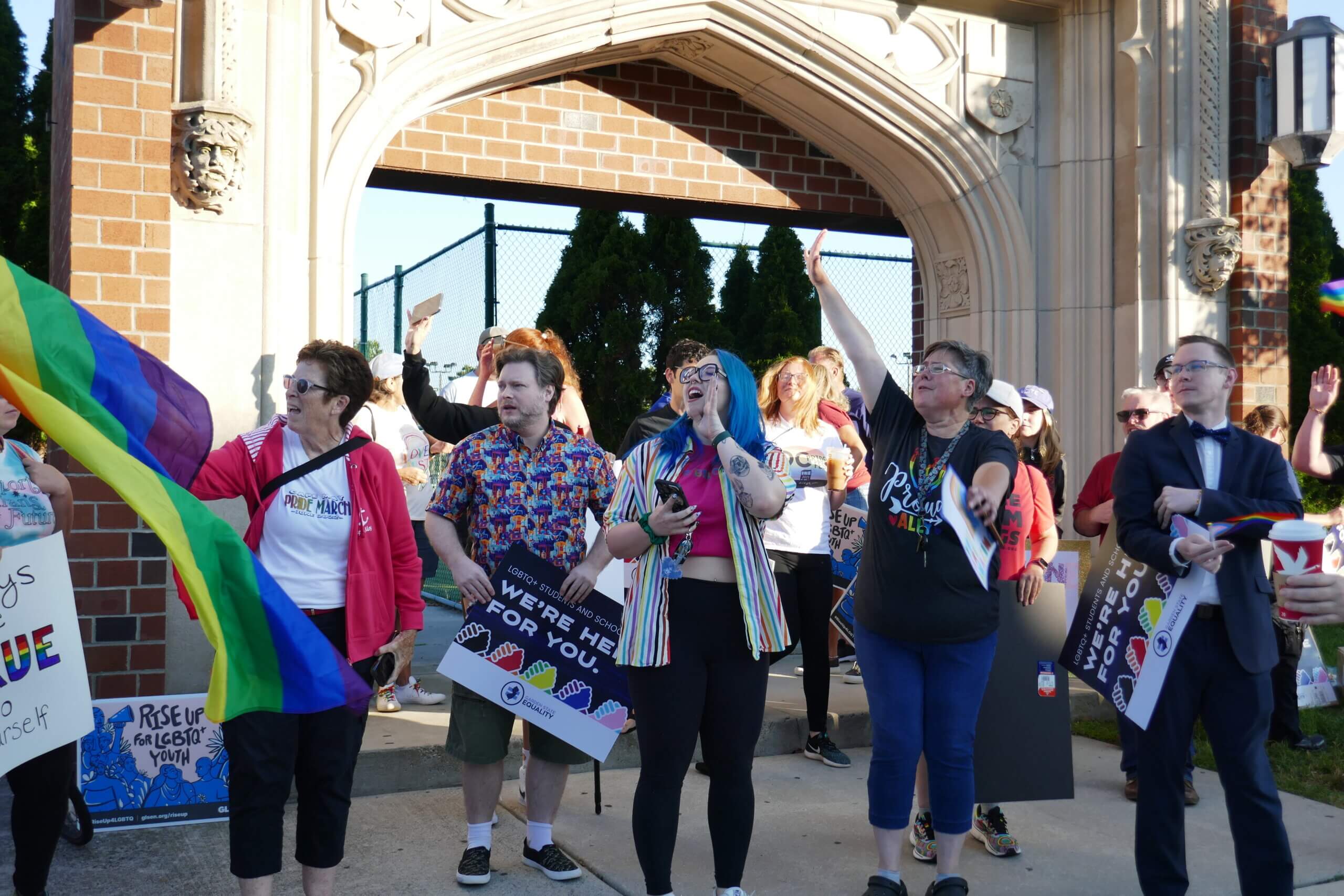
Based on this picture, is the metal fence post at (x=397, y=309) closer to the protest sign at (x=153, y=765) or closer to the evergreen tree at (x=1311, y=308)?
the protest sign at (x=153, y=765)

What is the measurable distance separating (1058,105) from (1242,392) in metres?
2.13

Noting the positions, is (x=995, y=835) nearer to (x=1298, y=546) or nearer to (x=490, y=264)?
(x=1298, y=546)

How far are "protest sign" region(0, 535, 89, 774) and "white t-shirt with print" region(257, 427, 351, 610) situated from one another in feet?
1.74

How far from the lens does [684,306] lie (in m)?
15.1

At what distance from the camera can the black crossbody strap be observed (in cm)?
339

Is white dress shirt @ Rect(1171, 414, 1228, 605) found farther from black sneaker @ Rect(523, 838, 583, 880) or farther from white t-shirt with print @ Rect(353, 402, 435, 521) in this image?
white t-shirt with print @ Rect(353, 402, 435, 521)

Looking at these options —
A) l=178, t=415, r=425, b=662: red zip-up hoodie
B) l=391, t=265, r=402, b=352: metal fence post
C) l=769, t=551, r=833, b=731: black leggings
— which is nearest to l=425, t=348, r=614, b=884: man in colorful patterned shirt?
l=178, t=415, r=425, b=662: red zip-up hoodie

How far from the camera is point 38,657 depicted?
3.09 meters

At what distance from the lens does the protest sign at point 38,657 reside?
9.82 ft

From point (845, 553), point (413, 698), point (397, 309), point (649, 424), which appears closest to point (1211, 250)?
point (845, 553)

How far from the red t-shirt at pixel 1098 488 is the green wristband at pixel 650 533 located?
253cm

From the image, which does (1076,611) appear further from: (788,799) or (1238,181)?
(1238,181)

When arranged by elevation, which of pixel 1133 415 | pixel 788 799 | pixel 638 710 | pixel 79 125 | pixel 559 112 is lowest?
pixel 788 799

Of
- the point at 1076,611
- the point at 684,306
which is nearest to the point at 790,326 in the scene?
the point at 684,306
